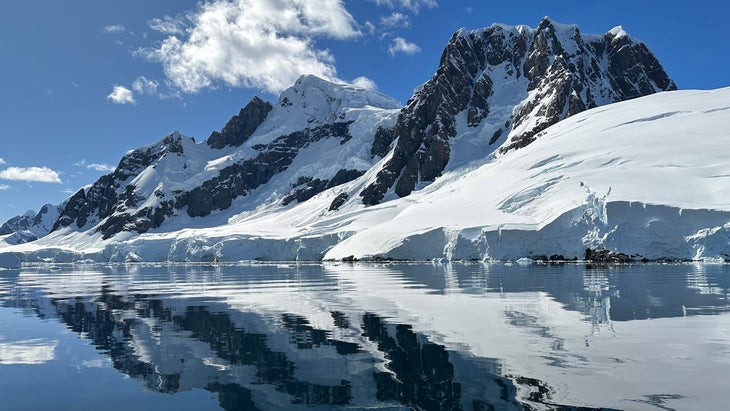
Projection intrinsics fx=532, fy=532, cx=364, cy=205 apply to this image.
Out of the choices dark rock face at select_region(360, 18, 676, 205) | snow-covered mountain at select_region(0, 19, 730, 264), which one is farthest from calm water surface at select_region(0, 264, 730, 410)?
dark rock face at select_region(360, 18, 676, 205)

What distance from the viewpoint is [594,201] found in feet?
227

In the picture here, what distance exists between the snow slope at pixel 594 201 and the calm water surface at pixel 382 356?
43.4 metres

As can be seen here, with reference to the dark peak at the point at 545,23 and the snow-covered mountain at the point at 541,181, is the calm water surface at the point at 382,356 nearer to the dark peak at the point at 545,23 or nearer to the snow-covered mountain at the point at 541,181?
the snow-covered mountain at the point at 541,181

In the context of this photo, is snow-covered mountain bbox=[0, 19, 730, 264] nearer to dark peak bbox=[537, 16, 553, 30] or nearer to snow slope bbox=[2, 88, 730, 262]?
snow slope bbox=[2, 88, 730, 262]

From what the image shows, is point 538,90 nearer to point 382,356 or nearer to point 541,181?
point 541,181

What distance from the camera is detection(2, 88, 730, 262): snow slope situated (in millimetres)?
64188

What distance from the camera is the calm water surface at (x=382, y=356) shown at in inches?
399

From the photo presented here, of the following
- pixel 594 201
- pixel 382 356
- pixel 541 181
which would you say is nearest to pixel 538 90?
pixel 541 181

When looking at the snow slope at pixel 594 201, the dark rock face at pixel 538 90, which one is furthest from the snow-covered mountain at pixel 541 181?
the dark rock face at pixel 538 90

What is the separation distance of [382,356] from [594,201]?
206ft

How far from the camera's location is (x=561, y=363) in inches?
476

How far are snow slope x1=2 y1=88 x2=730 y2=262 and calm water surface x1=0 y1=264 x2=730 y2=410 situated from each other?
142 feet

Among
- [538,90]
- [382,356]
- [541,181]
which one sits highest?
[538,90]

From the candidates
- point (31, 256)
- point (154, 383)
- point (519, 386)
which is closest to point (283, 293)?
point (154, 383)
